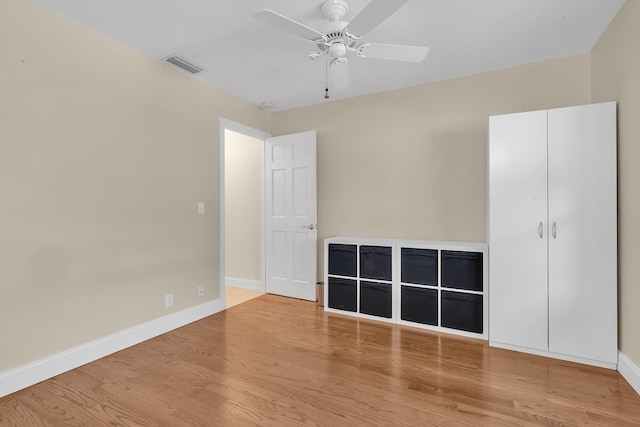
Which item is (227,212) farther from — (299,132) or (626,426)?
(626,426)

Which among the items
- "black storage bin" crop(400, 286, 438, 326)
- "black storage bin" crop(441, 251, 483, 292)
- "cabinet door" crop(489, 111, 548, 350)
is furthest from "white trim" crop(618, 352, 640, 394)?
"black storage bin" crop(400, 286, 438, 326)

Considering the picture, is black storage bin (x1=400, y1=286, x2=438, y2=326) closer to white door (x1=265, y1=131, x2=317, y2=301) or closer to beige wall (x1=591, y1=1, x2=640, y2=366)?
white door (x1=265, y1=131, x2=317, y2=301)

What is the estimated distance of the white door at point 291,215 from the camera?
3957 mm

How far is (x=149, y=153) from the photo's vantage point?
2.88 meters

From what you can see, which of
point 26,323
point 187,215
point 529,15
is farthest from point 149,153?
point 529,15

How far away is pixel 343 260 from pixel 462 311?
128 centimetres

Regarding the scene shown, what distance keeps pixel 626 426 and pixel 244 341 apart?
100 inches

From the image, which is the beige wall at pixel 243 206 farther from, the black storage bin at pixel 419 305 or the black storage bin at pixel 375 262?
the black storage bin at pixel 419 305

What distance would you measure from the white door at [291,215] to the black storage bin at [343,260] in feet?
1.30

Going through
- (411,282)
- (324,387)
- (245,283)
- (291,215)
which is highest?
(291,215)

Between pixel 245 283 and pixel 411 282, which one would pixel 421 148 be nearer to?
pixel 411 282

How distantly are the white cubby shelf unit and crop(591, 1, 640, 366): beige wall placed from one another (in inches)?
35.2

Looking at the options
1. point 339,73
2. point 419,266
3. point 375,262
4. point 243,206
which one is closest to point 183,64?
point 339,73

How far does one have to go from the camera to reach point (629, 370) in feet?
6.87
